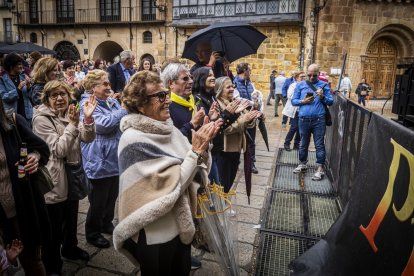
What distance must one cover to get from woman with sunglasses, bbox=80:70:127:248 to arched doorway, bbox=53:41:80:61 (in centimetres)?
2388

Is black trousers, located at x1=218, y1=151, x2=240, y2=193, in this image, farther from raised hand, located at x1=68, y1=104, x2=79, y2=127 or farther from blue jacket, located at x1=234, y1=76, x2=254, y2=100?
blue jacket, located at x1=234, y1=76, x2=254, y2=100

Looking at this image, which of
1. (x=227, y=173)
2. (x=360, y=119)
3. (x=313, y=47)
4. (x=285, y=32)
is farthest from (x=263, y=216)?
(x=285, y=32)

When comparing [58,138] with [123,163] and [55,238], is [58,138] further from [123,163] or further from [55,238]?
[123,163]

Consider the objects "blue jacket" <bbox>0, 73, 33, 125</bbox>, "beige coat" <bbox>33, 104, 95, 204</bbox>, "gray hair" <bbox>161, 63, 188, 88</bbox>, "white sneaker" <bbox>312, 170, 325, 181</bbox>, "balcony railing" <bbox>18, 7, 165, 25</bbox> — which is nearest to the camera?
"beige coat" <bbox>33, 104, 95, 204</bbox>

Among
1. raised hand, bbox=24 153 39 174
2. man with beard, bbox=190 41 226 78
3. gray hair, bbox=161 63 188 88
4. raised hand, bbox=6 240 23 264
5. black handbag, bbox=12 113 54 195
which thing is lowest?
raised hand, bbox=6 240 23 264

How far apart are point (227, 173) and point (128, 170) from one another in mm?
2126

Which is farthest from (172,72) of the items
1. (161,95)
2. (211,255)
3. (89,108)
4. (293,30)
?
(293,30)

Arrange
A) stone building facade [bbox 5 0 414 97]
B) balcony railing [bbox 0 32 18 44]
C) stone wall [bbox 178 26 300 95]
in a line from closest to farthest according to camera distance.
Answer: stone building facade [bbox 5 0 414 97] → stone wall [bbox 178 26 300 95] → balcony railing [bbox 0 32 18 44]

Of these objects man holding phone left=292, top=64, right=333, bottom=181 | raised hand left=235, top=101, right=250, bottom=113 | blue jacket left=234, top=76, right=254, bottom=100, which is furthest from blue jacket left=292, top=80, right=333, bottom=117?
raised hand left=235, top=101, right=250, bottom=113

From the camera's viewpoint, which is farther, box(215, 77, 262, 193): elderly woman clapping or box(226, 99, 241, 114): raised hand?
box(215, 77, 262, 193): elderly woman clapping

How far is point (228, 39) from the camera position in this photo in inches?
217

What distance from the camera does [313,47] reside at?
16922 millimetres

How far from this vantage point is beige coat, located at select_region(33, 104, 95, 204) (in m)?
2.84

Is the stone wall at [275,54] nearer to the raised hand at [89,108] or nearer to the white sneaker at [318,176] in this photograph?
the white sneaker at [318,176]
